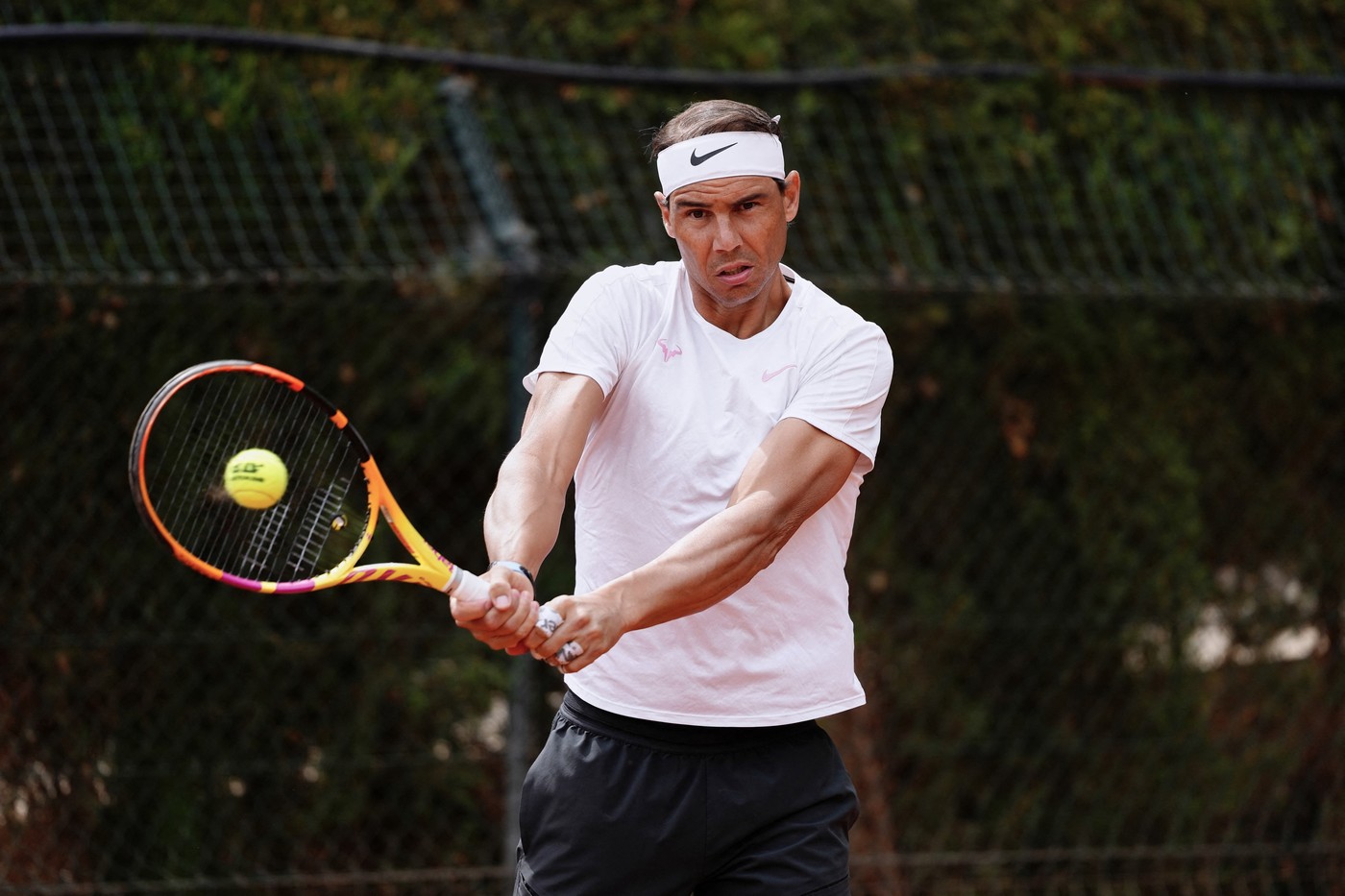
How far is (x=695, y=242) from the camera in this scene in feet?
9.01

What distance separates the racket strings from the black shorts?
0.56 metres

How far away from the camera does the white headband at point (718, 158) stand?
274 cm

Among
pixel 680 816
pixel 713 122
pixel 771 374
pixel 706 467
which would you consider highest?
pixel 713 122

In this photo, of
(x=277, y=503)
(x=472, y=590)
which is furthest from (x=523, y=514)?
(x=277, y=503)

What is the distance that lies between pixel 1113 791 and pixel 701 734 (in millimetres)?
2442

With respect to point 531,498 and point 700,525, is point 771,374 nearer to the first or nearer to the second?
point 700,525

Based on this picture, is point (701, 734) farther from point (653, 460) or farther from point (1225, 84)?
point (1225, 84)

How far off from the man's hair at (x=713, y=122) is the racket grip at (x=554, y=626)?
931 millimetres

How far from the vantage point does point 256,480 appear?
2471 mm

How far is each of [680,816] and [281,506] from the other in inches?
35.7

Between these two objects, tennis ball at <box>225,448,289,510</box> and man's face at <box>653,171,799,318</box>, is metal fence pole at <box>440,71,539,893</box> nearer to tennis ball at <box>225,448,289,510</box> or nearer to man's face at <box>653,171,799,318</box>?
man's face at <box>653,171,799,318</box>

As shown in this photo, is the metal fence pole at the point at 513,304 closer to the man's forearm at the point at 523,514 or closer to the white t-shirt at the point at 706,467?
the white t-shirt at the point at 706,467

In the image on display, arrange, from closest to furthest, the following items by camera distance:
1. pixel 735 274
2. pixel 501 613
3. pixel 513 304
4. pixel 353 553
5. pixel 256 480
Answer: pixel 501 613 → pixel 256 480 → pixel 353 553 → pixel 735 274 → pixel 513 304

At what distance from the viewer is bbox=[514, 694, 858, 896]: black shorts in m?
2.67
